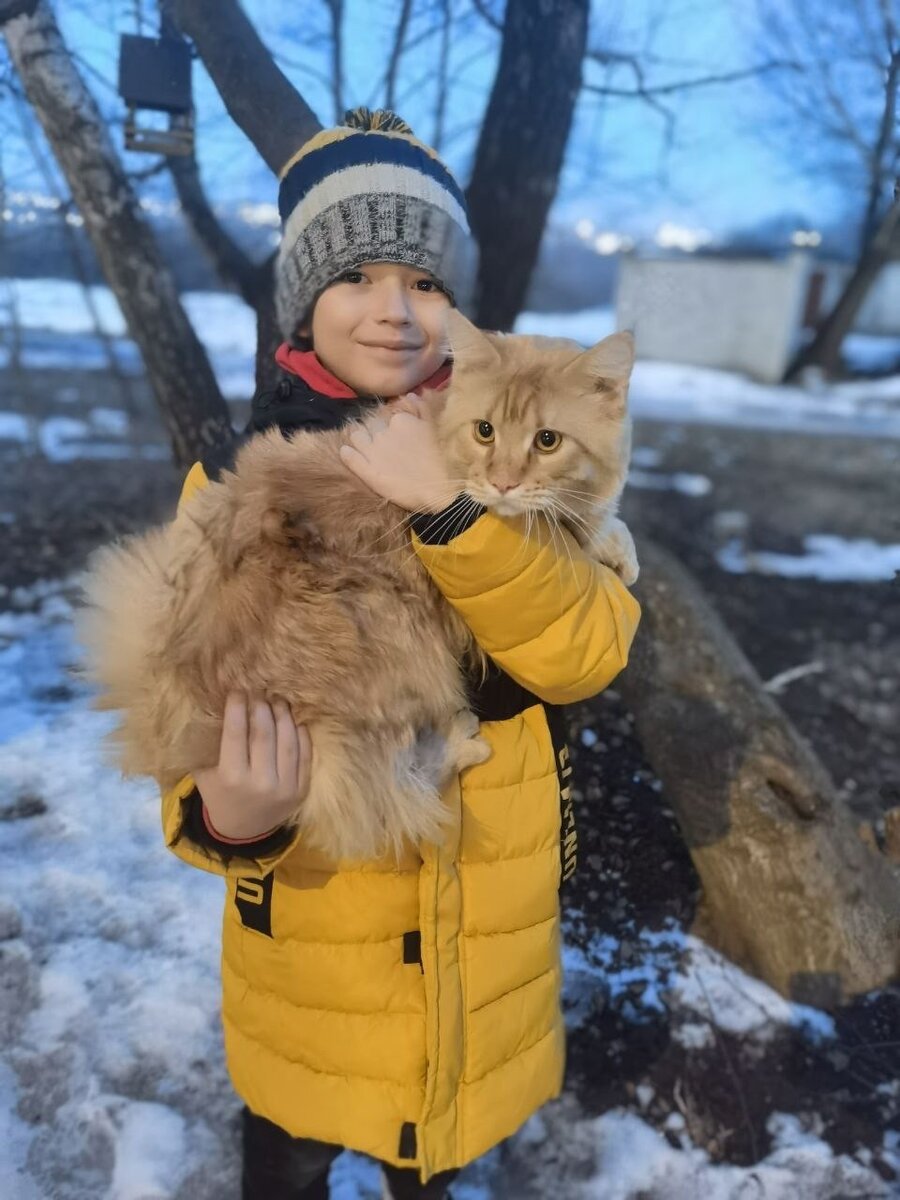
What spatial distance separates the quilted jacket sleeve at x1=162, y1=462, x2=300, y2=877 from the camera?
1.31m

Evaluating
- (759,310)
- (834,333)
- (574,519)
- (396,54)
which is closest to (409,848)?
(574,519)

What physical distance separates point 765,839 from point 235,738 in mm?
1839

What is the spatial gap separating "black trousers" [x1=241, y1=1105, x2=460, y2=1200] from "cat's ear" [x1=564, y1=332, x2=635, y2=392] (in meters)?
1.64

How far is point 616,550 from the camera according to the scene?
4.90 ft

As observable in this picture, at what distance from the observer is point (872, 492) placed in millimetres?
8406

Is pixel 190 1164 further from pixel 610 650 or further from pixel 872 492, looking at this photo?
pixel 872 492

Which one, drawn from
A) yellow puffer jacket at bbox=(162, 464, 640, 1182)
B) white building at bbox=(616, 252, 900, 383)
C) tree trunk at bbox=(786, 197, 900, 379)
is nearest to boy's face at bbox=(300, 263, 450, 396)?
yellow puffer jacket at bbox=(162, 464, 640, 1182)

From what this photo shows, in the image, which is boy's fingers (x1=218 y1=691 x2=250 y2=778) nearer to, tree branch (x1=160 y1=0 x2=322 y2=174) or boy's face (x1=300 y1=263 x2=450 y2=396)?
boy's face (x1=300 y1=263 x2=450 y2=396)

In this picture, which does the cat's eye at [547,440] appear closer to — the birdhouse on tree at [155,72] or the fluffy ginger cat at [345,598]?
the fluffy ginger cat at [345,598]

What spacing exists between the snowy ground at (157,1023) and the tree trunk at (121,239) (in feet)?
0.91

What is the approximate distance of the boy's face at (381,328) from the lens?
1563 millimetres

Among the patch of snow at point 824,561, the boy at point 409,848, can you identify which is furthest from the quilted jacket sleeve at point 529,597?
the patch of snow at point 824,561

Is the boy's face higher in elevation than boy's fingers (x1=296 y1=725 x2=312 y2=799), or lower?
higher

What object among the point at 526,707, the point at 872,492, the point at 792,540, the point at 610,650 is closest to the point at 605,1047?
the point at 526,707
